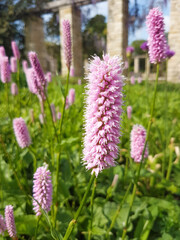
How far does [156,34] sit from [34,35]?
1561 centimetres

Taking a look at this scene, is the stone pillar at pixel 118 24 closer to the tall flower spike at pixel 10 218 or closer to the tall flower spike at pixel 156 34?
the tall flower spike at pixel 156 34

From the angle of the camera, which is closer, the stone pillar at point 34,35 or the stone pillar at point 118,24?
the stone pillar at point 118,24

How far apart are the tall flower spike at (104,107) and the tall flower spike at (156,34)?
484 mm

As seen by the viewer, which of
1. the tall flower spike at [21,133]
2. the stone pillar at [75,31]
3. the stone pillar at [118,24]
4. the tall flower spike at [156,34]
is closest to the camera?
the tall flower spike at [156,34]

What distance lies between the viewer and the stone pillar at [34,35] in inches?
578

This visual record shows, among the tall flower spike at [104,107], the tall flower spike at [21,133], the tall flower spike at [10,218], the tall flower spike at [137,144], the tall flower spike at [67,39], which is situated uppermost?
the tall flower spike at [67,39]

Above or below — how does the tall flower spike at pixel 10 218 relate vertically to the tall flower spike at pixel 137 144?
below

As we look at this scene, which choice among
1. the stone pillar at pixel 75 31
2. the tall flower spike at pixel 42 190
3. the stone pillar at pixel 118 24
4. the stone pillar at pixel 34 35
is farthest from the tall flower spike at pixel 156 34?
the stone pillar at pixel 34 35

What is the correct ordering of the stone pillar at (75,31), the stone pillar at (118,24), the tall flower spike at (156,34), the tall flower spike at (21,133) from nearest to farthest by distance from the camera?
the tall flower spike at (156,34) < the tall flower spike at (21,133) < the stone pillar at (118,24) < the stone pillar at (75,31)

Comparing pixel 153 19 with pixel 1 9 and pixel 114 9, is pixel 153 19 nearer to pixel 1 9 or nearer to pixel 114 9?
pixel 114 9

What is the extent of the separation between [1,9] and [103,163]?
49.1ft

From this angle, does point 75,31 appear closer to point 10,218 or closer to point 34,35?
point 34,35

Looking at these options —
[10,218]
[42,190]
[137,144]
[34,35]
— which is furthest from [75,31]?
[10,218]

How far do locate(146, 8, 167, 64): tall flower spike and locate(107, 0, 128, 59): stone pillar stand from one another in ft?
37.0
